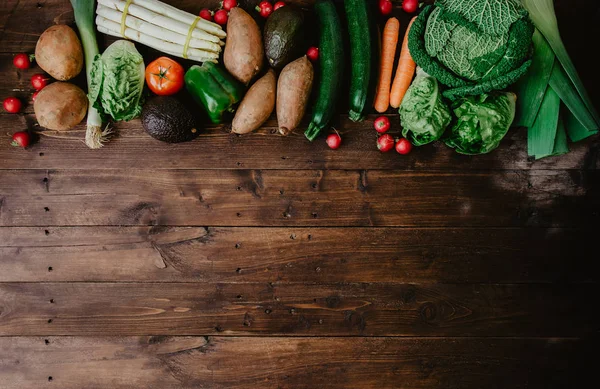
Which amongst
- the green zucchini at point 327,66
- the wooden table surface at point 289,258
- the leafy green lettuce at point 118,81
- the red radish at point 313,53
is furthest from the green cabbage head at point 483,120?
the leafy green lettuce at point 118,81

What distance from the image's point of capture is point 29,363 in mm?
1841

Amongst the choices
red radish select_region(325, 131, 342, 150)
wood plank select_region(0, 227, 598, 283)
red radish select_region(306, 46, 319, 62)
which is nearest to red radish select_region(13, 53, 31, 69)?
wood plank select_region(0, 227, 598, 283)

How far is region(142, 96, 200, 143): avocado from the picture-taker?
1.65 metres

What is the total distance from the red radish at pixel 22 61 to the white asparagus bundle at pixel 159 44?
390mm

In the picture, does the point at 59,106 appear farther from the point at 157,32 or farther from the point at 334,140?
the point at 334,140

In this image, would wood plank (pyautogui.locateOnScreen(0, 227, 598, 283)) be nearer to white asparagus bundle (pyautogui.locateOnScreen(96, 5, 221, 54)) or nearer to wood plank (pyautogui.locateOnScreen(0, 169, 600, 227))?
wood plank (pyautogui.locateOnScreen(0, 169, 600, 227))

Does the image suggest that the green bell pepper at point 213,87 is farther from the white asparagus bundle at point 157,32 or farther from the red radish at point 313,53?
the red radish at point 313,53

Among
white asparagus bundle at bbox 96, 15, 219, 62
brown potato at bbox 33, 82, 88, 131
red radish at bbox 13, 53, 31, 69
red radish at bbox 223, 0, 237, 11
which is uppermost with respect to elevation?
red radish at bbox 223, 0, 237, 11

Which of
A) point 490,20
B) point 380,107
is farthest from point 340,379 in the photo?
point 490,20

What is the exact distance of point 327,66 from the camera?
5.55 feet

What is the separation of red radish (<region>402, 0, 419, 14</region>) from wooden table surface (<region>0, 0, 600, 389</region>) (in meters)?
0.04

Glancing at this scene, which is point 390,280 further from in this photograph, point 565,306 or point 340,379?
point 565,306

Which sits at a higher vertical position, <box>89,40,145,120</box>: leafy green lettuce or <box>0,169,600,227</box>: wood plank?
<box>89,40,145,120</box>: leafy green lettuce

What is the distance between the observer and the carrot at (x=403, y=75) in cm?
177
